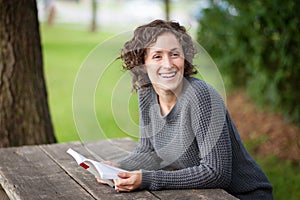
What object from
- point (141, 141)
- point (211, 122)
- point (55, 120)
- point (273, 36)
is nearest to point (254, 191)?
point (211, 122)

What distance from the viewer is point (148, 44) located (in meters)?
2.49

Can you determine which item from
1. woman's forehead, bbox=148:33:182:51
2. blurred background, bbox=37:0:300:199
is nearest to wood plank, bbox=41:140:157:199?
blurred background, bbox=37:0:300:199

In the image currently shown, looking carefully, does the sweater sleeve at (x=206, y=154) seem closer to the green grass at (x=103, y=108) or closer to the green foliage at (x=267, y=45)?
the green grass at (x=103, y=108)

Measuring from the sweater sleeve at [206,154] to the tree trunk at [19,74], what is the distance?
193cm

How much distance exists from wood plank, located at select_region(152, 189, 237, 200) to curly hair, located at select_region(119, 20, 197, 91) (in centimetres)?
53

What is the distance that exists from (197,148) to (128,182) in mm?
362

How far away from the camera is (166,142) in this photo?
264cm

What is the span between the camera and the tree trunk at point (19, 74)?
4031 mm

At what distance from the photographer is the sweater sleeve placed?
2357 millimetres

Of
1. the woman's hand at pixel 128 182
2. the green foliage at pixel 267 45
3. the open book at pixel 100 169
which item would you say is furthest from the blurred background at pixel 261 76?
the woman's hand at pixel 128 182

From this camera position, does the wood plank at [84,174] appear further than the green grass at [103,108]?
No

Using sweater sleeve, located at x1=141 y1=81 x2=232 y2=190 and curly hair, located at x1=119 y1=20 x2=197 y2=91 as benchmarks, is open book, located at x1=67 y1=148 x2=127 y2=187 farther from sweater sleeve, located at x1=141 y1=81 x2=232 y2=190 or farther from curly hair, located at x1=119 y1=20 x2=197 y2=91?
curly hair, located at x1=119 y1=20 x2=197 y2=91

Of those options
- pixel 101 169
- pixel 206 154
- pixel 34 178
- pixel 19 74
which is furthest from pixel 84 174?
pixel 19 74

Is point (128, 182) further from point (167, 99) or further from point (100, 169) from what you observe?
point (167, 99)
